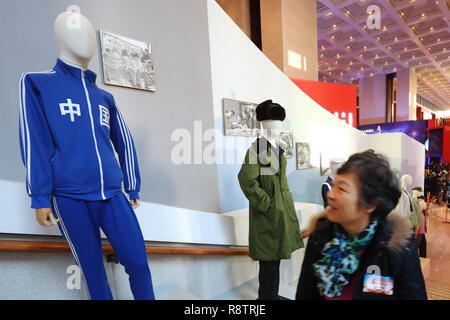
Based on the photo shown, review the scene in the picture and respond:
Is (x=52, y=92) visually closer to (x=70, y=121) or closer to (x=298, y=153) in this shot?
(x=70, y=121)

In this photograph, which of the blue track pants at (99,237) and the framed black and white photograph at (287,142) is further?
the framed black and white photograph at (287,142)

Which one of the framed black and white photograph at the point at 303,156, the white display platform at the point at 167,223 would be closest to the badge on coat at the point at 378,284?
the white display platform at the point at 167,223

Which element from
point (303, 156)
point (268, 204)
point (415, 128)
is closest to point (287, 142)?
point (303, 156)

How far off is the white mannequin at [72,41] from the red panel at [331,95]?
4.32m

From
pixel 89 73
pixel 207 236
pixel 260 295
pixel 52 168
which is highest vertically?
pixel 89 73

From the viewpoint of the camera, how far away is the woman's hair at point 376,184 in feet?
2.96

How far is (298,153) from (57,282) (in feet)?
10.6

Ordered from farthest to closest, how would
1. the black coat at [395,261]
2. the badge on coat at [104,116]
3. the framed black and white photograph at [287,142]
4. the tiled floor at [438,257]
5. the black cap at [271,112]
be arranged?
the framed black and white photograph at [287,142], the tiled floor at [438,257], the black cap at [271,112], the badge on coat at [104,116], the black coat at [395,261]

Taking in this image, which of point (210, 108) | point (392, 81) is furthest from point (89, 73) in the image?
point (392, 81)

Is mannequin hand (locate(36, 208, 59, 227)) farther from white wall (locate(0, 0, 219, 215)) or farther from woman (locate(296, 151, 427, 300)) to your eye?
woman (locate(296, 151, 427, 300))

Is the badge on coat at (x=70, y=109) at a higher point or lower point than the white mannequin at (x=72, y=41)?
lower

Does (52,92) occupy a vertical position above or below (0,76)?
below

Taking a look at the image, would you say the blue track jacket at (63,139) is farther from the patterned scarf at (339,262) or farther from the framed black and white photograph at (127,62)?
the patterned scarf at (339,262)

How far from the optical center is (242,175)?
1882mm
